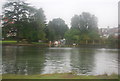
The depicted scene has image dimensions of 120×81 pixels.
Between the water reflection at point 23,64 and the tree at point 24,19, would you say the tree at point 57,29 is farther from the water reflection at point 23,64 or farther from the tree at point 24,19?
the water reflection at point 23,64

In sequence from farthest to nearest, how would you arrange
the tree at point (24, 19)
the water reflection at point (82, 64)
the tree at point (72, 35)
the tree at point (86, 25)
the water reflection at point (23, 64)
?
1. the tree at point (24, 19)
2. the tree at point (72, 35)
3. the tree at point (86, 25)
4. the water reflection at point (82, 64)
5. the water reflection at point (23, 64)

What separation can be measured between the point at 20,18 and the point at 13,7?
1.86 meters

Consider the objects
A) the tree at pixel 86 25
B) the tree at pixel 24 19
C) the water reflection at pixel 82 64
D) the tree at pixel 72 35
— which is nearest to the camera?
the water reflection at pixel 82 64

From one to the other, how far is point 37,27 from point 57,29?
16.4ft

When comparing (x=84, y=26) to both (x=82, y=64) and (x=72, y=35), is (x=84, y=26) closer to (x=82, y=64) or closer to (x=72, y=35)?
(x=72, y=35)

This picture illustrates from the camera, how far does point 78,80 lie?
4.34m

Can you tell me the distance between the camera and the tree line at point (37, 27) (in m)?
21.5

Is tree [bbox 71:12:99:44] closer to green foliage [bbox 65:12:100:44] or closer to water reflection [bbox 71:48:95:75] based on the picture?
green foliage [bbox 65:12:100:44]

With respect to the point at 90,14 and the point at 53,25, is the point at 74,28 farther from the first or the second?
the point at 53,25

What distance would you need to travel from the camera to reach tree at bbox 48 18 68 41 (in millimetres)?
24016

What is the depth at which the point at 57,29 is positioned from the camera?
24.4 metres

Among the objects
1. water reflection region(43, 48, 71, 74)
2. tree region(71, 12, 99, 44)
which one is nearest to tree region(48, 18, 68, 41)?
tree region(71, 12, 99, 44)

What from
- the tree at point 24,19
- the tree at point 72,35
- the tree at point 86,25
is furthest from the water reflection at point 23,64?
the tree at point 24,19

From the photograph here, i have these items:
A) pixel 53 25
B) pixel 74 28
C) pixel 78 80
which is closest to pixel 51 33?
pixel 53 25
